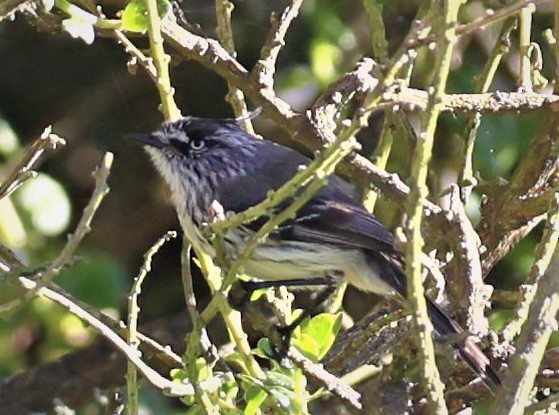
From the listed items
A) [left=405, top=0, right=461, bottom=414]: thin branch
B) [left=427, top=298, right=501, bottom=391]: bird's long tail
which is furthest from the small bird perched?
[left=405, top=0, right=461, bottom=414]: thin branch

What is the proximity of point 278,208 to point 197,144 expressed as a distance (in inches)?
22.4

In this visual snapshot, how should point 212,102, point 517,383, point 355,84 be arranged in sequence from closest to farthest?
point 517,383
point 355,84
point 212,102

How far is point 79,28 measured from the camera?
236cm

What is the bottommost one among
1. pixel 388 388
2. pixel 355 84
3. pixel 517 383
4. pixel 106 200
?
pixel 517 383

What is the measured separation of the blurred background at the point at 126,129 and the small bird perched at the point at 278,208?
1.88 feet

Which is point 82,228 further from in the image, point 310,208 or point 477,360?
point 310,208

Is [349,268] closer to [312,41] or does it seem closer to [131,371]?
[131,371]

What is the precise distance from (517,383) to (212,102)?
2861 millimetres

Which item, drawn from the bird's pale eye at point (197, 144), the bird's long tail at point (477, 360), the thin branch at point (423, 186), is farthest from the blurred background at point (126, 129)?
the thin branch at point (423, 186)

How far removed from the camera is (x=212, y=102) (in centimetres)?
480

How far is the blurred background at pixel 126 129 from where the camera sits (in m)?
4.04

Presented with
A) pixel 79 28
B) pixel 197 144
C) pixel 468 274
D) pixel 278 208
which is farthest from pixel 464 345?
pixel 197 144

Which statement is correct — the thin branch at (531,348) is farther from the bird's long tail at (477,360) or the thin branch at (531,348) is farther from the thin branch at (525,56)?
the thin branch at (525,56)

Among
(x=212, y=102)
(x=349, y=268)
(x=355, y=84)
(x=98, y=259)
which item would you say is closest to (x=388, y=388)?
(x=349, y=268)
